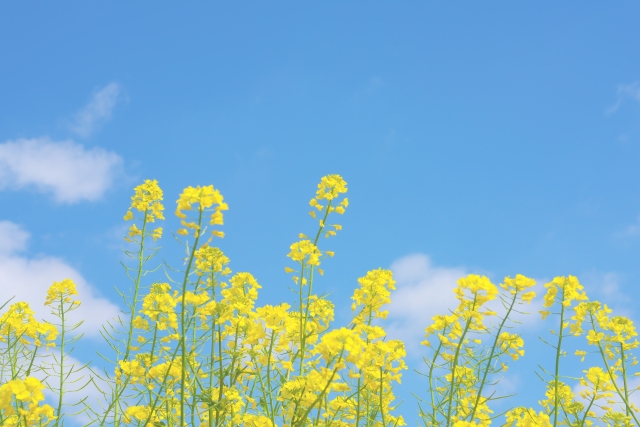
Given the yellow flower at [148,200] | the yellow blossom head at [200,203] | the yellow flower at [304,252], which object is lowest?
the yellow blossom head at [200,203]

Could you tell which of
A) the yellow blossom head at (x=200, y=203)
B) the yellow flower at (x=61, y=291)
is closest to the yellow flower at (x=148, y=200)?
the yellow flower at (x=61, y=291)

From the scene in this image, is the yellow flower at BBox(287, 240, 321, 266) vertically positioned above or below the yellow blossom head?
above

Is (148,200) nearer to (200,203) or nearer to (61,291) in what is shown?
(61,291)

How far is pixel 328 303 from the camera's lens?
473 centimetres

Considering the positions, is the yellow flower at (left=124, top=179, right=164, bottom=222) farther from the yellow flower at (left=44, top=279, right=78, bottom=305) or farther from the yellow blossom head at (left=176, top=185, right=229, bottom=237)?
the yellow blossom head at (left=176, top=185, right=229, bottom=237)

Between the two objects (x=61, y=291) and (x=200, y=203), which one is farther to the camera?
(x=61, y=291)

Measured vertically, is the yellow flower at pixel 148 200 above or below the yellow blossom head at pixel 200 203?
above

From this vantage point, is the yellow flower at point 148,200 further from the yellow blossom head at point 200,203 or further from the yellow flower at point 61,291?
the yellow blossom head at point 200,203

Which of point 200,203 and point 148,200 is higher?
point 148,200

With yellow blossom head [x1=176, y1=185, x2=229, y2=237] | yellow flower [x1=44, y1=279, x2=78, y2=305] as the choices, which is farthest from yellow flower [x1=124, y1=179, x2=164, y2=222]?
yellow blossom head [x1=176, y1=185, x2=229, y2=237]

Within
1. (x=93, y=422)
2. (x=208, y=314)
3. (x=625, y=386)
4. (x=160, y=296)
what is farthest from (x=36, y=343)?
(x=625, y=386)

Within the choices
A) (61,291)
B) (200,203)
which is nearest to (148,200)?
(61,291)

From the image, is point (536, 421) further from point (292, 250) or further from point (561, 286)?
point (292, 250)

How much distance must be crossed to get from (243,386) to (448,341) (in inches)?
61.2
